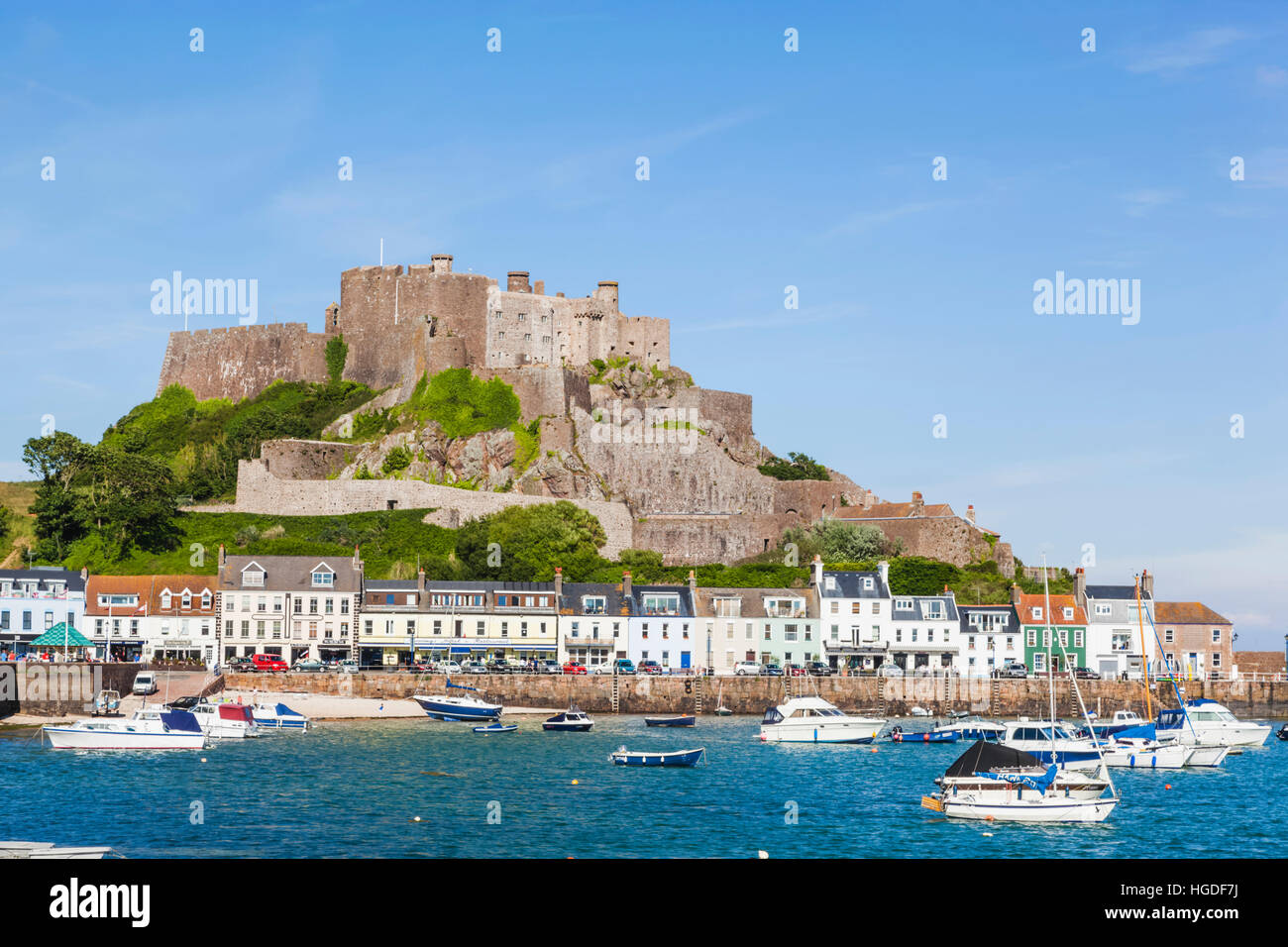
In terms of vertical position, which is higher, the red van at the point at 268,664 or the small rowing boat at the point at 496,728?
the red van at the point at 268,664

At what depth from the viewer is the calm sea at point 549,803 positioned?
27000 millimetres

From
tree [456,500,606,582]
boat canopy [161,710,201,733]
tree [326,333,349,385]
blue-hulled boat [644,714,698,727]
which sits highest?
tree [326,333,349,385]

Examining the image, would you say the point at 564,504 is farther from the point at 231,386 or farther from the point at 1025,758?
the point at 1025,758

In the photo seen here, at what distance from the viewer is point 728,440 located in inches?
3413

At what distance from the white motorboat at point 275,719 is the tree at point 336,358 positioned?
44.9 meters

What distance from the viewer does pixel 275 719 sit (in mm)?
48625

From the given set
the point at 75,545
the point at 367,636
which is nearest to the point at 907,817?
the point at 367,636

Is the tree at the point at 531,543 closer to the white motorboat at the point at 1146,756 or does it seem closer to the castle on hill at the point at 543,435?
the castle on hill at the point at 543,435

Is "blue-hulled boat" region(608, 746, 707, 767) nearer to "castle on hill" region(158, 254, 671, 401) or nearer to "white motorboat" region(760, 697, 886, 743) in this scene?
"white motorboat" region(760, 697, 886, 743)

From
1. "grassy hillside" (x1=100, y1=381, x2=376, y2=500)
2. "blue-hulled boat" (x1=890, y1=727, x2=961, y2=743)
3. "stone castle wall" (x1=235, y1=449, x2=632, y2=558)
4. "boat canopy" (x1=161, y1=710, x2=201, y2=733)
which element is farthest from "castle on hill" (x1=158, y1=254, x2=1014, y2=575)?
"boat canopy" (x1=161, y1=710, x2=201, y2=733)

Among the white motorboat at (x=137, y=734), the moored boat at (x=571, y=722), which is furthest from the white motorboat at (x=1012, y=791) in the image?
the white motorboat at (x=137, y=734)

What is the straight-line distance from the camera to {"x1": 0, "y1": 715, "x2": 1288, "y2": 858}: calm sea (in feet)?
88.6

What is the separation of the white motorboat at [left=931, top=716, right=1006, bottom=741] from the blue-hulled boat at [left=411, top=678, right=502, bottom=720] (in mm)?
16102
